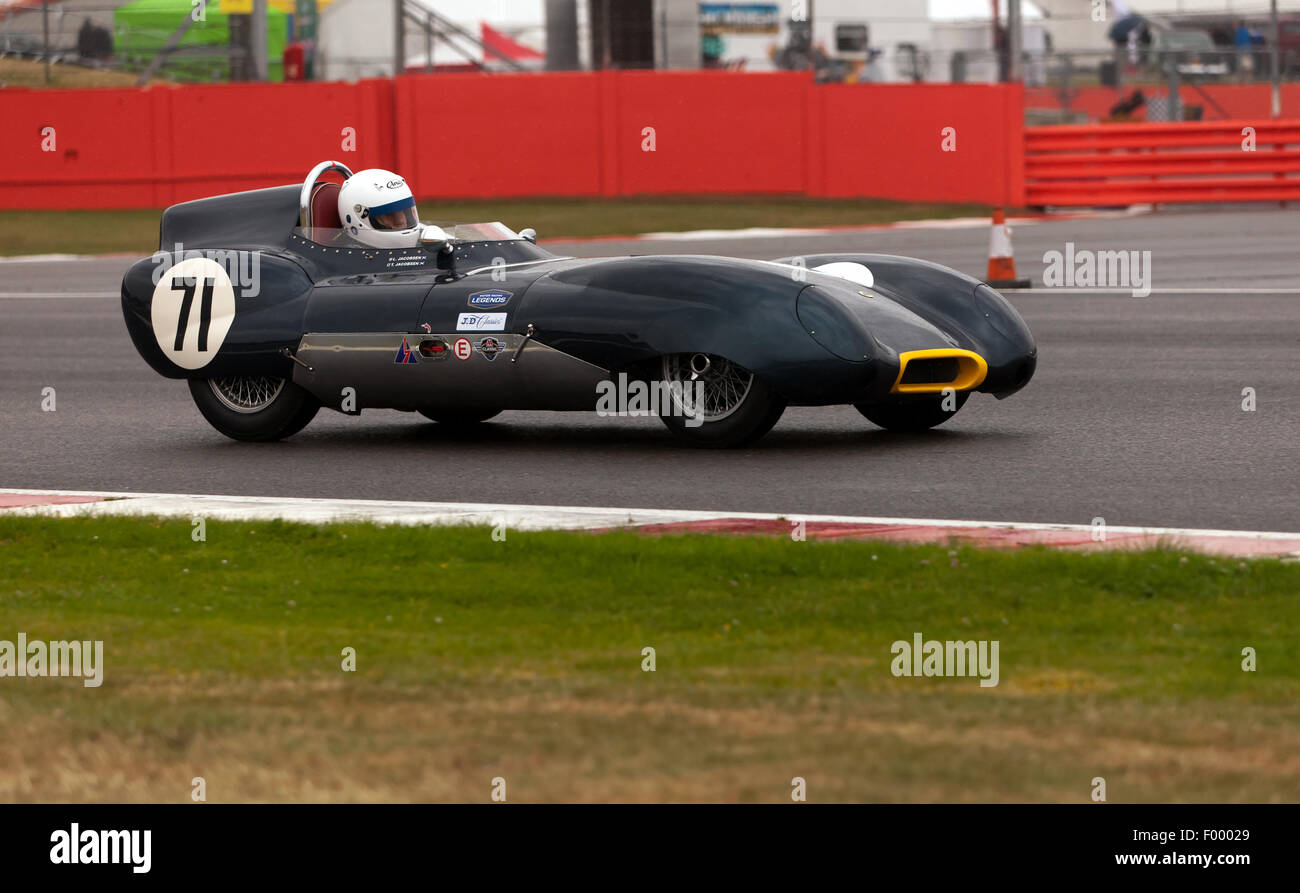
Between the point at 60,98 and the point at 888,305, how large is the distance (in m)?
22.6

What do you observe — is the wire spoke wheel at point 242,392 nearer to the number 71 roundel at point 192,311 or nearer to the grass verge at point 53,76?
the number 71 roundel at point 192,311

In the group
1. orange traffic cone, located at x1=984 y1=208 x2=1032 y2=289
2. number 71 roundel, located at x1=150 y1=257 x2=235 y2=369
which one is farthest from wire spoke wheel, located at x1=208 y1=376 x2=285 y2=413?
orange traffic cone, located at x1=984 y1=208 x2=1032 y2=289

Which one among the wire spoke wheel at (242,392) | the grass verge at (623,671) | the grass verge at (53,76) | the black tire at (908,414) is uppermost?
the grass verge at (53,76)

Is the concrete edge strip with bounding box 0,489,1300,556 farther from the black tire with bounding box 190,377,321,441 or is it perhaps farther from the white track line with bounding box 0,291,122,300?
the white track line with bounding box 0,291,122,300

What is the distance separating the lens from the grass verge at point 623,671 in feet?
14.5

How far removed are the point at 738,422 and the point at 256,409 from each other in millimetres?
2529

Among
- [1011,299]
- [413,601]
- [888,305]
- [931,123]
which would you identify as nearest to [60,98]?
[931,123]

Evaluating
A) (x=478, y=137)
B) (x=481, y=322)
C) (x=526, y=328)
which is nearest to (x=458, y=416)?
(x=481, y=322)

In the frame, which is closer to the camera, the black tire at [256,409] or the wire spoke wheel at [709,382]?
the wire spoke wheel at [709,382]

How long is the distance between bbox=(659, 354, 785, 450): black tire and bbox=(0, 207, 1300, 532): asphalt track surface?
0.08 meters

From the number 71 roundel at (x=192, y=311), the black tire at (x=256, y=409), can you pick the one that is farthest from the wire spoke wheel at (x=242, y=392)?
the number 71 roundel at (x=192, y=311)

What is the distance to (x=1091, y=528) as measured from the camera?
23.4 feet

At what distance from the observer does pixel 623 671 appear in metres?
5.42

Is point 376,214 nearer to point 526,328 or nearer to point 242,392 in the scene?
point 242,392
